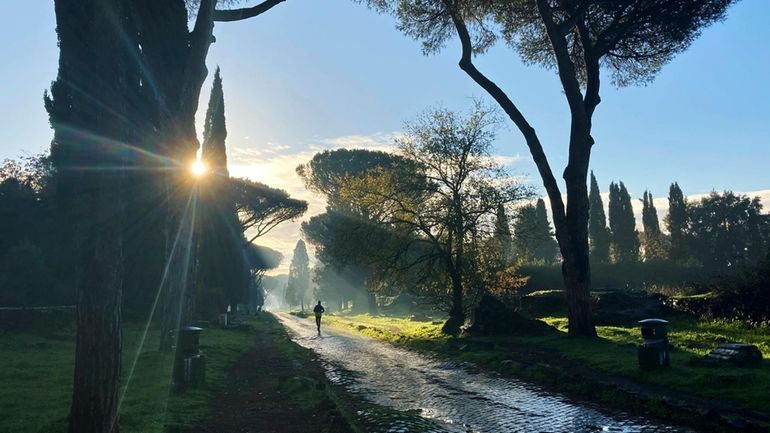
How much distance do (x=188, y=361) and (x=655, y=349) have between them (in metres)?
9.64

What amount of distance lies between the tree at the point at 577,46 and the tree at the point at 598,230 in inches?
1798

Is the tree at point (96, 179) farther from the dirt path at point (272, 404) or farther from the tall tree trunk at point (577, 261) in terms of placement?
the tall tree trunk at point (577, 261)

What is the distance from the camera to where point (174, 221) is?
54.6 feet

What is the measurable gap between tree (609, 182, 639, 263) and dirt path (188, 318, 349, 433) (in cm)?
6106

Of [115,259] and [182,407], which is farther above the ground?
[115,259]

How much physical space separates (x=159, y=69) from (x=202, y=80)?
1.20 meters

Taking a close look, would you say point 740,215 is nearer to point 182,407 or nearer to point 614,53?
point 614,53

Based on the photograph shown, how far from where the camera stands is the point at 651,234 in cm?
6856

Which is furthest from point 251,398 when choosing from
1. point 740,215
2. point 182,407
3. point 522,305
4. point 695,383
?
point 740,215

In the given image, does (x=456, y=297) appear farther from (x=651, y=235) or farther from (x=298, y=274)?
(x=298, y=274)

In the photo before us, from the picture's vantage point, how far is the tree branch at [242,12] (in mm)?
Result: 16031

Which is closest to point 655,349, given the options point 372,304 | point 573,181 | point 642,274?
point 573,181

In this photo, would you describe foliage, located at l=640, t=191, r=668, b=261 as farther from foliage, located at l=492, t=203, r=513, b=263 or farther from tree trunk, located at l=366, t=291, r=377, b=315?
foliage, located at l=492, t=203, r=513, b=263

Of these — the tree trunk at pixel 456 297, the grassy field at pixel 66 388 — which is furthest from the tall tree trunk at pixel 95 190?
the tree trunk at pixel 456 297
